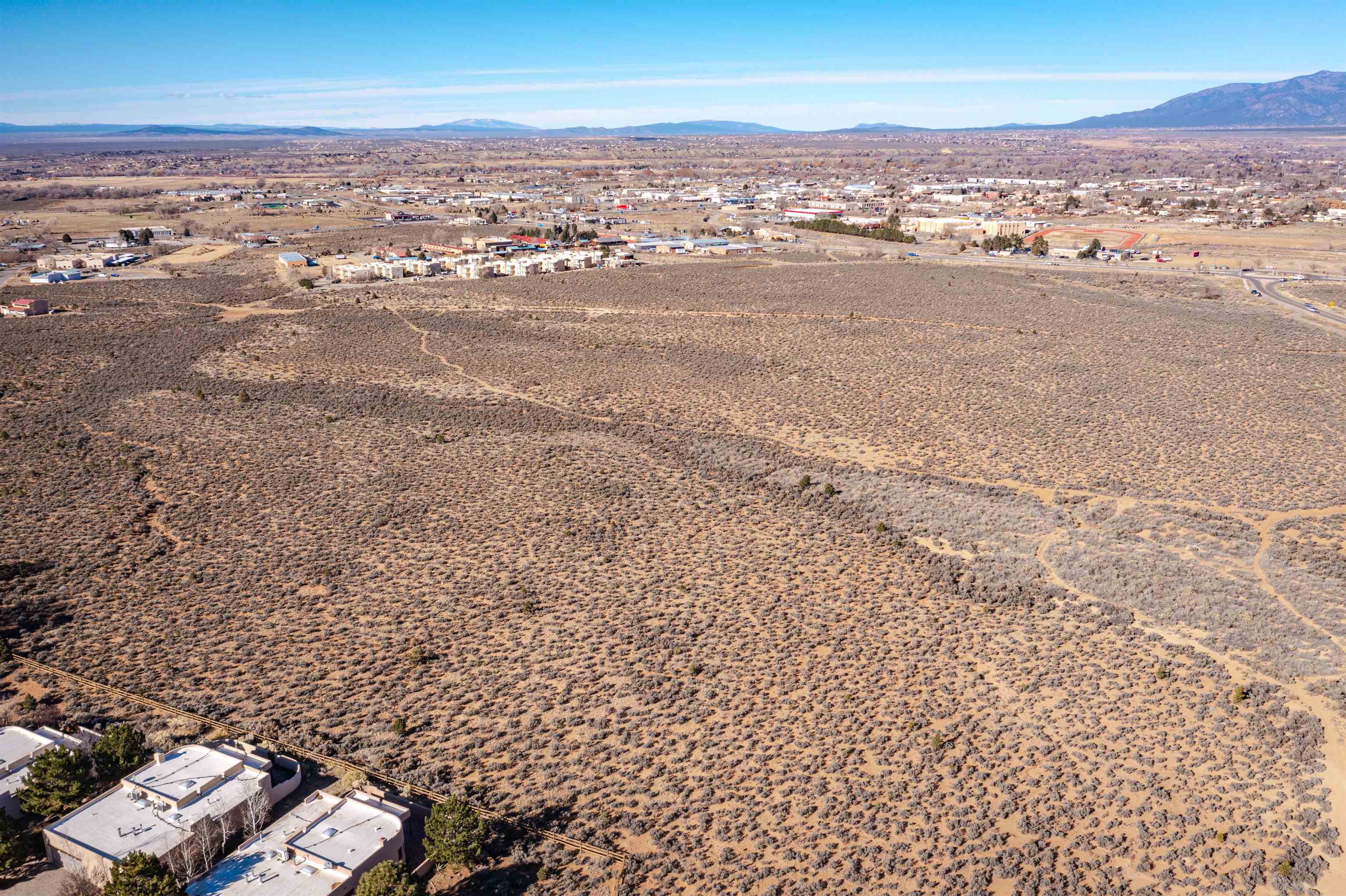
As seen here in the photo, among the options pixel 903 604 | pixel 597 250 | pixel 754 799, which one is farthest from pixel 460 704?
pixel 597 250

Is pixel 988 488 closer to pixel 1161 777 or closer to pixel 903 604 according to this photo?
pixel 903 604

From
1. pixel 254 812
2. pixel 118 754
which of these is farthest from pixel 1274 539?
pixel 118 754

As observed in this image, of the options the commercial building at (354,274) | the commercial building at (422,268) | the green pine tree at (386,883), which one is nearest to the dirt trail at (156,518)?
the green pine tree at (386,883)

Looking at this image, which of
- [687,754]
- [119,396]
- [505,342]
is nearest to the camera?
[687,754]

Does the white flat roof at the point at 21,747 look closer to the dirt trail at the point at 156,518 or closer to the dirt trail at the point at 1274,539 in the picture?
the dirt trail at the point at 156,518

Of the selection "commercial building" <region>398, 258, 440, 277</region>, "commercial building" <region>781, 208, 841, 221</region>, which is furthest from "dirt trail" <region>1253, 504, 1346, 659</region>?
"commercial building" <region>781, 208, 841, 221</region>

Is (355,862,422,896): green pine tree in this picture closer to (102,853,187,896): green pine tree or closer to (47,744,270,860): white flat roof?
(102,853,187,896): green pine tree

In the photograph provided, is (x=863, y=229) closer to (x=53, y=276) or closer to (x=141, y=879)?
(x=53, y=276)
